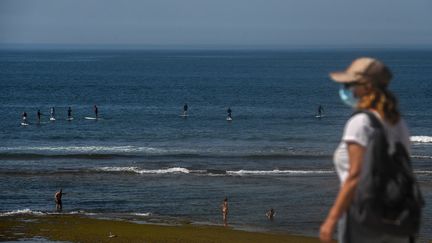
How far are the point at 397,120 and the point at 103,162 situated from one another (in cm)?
4453

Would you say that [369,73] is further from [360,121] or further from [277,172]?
[277,172]

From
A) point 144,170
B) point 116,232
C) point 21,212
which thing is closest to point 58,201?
point 21,212

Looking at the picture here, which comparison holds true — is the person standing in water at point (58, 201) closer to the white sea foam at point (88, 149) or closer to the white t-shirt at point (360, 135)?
the white sea foam at point (88, 149)

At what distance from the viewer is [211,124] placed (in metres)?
72.2

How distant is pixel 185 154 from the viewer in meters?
52.7

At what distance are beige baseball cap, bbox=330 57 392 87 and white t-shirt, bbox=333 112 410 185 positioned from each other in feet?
0.81

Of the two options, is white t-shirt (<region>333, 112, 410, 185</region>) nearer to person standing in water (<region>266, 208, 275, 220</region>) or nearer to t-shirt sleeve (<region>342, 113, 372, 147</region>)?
t-shirt sleeve (<region>342, 113, 372, 147</region>)

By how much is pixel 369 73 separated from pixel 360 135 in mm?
471

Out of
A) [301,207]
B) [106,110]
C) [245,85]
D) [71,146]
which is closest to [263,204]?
[301,207]

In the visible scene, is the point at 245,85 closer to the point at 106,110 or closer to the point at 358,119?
the point at 106,110

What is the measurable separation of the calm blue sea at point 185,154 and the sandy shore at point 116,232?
1774 millimetres

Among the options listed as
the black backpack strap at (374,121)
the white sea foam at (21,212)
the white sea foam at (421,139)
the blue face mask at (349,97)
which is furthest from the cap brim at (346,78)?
the white sea foam at (421,139)

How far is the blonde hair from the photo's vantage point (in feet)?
17.9

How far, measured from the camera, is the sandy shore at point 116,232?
84.4ft
